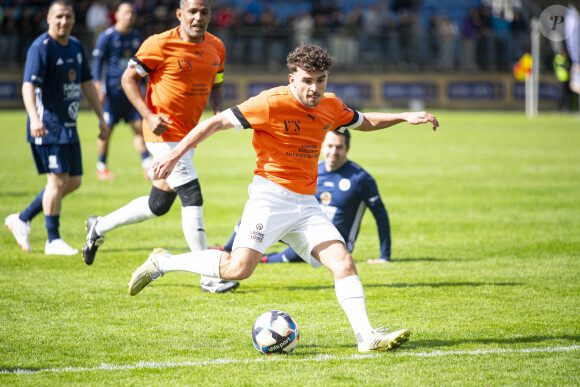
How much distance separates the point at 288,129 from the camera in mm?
4910

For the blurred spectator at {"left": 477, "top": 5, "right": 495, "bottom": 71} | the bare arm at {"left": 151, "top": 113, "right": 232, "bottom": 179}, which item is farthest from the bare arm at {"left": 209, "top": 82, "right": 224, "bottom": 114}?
the blurred spectator at {"left": 477, "top": 5, "right": 495, "bottom": 71}

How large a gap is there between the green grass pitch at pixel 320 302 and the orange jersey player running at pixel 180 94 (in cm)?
66

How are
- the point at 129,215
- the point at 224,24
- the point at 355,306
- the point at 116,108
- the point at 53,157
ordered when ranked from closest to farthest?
the point at 355,306 < the point at 129,215 < the point at 53,157 < the point at 116,108 < the point at 224,24

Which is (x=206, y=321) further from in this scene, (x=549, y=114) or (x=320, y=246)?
(x=549, y=114)

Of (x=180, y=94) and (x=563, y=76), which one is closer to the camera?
(x=180, y=94)

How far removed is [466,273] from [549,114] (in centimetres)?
2763

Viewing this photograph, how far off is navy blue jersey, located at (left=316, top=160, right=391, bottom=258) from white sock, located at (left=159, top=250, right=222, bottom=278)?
2.51 m

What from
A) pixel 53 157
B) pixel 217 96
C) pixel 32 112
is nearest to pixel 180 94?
pixel 217 96

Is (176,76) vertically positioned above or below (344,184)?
above

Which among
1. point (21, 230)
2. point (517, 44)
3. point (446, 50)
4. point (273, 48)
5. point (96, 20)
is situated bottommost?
point (273, 48)

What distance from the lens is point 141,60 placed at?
20.9ft

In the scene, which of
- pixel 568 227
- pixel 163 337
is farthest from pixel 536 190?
pixel 163 337

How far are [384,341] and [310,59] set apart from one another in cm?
186

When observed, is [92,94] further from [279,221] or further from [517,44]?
[517,44]
